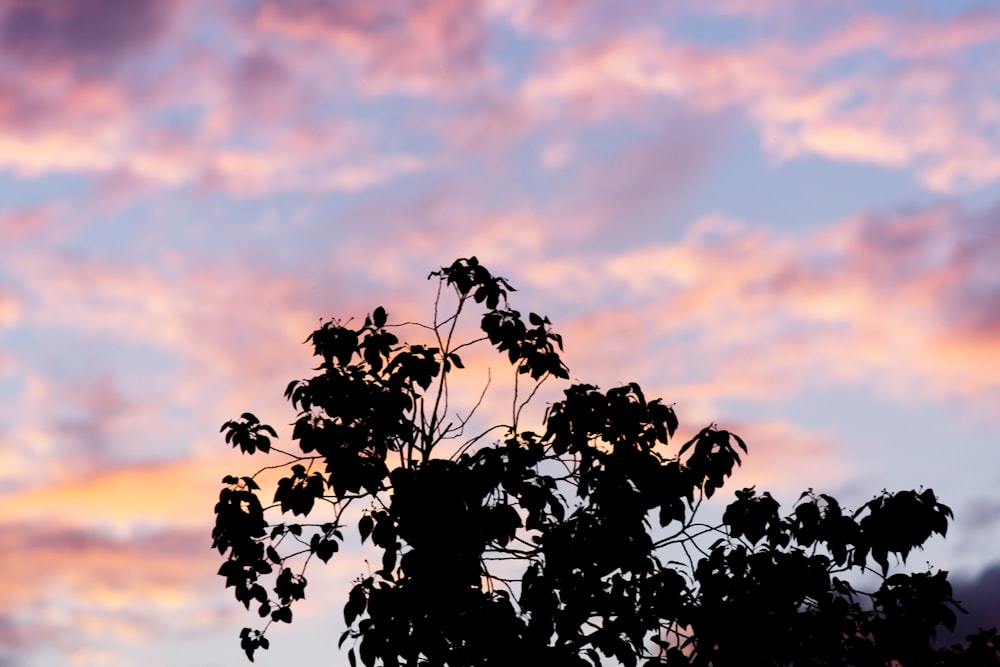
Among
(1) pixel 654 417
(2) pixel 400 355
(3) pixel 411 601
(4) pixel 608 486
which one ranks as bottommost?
(3) pixel 411 601

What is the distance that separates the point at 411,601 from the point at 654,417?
3802 mm

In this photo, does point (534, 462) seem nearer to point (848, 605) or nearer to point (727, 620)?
point (727, 620)

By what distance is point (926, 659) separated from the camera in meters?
14.8

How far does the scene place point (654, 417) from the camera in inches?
623

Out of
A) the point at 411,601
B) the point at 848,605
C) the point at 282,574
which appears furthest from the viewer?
the point at 282,574

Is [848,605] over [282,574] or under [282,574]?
under

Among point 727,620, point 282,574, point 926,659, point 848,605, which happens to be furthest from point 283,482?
point 926,659

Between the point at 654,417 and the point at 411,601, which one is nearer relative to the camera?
the point at 411,601

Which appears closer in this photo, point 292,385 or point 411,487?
point 411,487

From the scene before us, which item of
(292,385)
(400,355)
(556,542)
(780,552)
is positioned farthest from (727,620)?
(292,385)

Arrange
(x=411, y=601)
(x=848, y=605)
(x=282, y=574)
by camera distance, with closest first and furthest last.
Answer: (x=411, y=601), (x=848, y=605), (x=282, y=574)

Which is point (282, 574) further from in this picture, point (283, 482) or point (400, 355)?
point (400, 355)

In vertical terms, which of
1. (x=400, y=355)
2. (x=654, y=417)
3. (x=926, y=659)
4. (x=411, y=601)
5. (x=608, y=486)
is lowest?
(x=926, y=659)

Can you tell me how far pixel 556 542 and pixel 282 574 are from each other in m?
3.49
